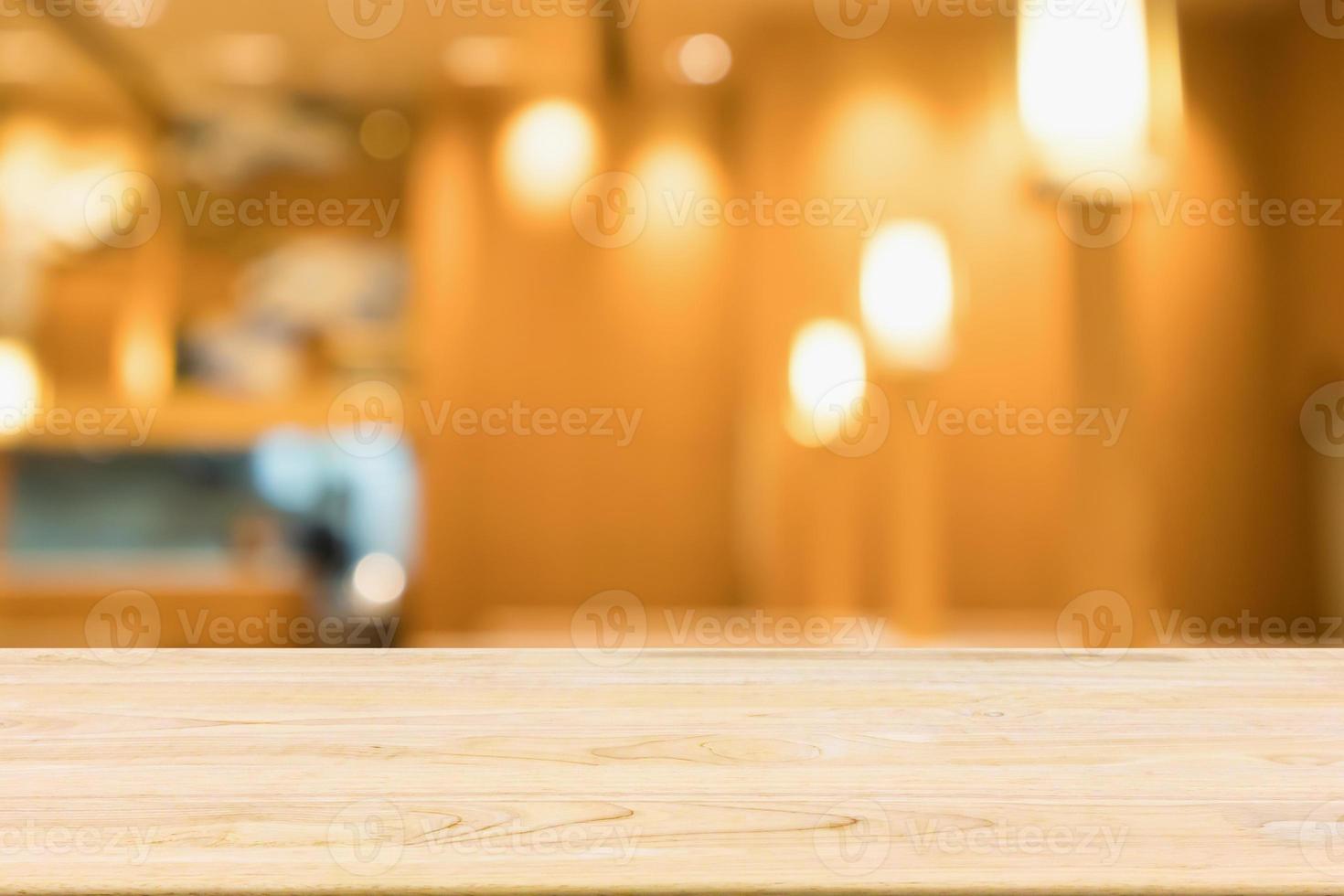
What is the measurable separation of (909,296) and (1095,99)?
899mm

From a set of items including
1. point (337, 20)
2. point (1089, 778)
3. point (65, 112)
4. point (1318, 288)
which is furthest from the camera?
point (65, 112)

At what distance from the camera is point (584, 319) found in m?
3.94

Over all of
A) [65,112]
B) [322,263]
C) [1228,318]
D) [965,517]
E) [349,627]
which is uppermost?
[65,112]

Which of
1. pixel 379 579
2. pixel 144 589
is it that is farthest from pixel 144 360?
pixel 379 579

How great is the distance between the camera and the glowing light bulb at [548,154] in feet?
13.0

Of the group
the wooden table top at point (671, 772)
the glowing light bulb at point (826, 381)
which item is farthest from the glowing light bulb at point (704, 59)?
the wooden table top at point (671, 772)

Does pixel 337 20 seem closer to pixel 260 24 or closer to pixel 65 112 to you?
pixel 260 24

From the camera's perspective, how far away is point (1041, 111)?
0.82m

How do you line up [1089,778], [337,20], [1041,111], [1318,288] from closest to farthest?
[1089,778], [1041,111], [1318,288], [337,20]

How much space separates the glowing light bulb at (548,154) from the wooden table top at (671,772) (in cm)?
365

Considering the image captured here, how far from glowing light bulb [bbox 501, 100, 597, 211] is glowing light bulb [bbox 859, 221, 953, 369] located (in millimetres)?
2397

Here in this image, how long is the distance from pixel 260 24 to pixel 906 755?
402 centimetres

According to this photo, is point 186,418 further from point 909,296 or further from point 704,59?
point 909,296

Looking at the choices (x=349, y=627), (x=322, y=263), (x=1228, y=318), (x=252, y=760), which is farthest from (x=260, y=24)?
(x=252, y=760)
